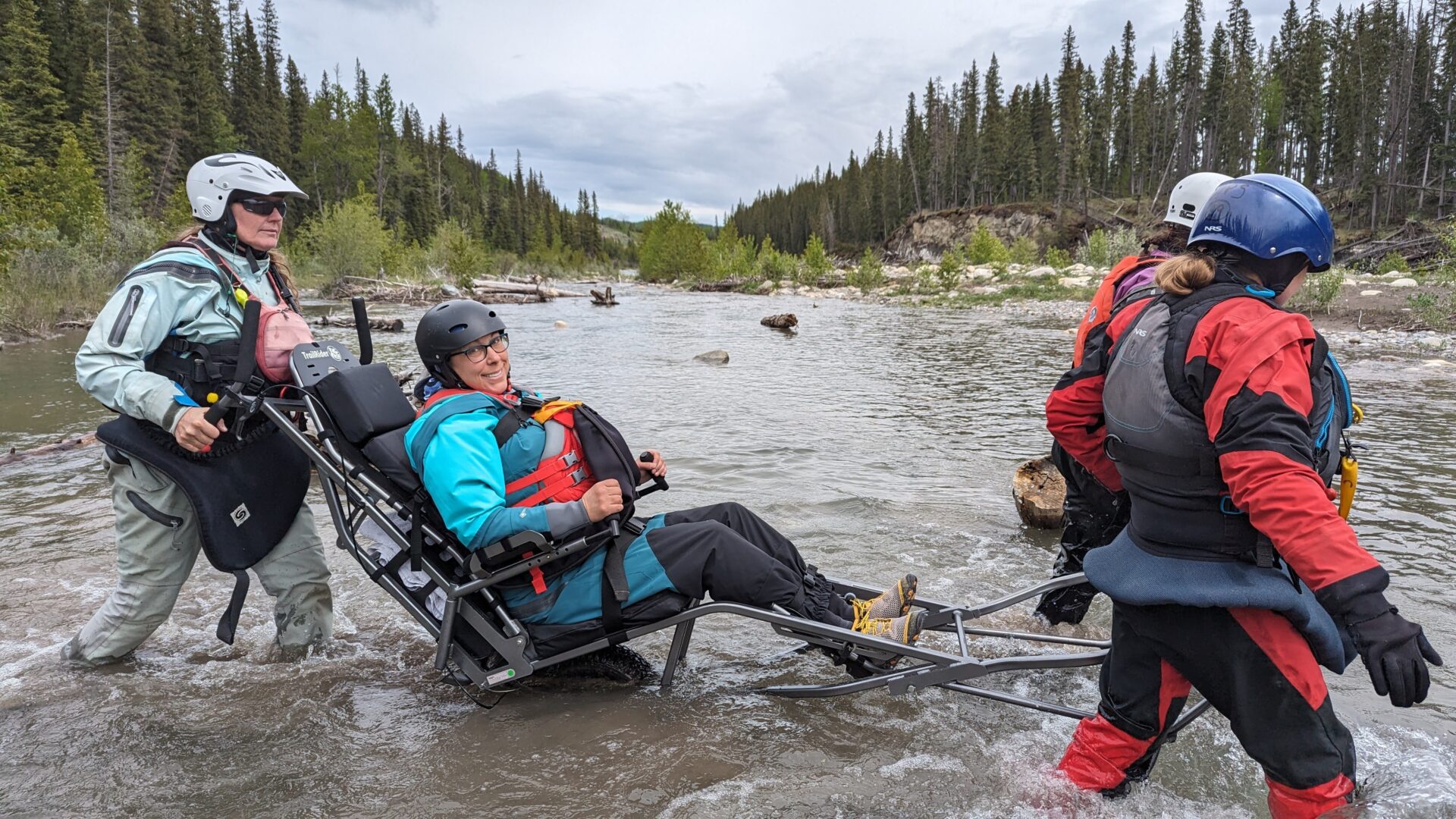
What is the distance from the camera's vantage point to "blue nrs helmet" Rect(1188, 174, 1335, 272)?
91.4 inches

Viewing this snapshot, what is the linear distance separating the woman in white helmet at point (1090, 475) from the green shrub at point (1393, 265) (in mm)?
28715

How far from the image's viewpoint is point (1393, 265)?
26.4 m

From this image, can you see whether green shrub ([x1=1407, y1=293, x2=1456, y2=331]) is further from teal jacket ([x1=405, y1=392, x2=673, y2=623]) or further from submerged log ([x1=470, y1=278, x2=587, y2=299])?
submerged log ([x1=470, y1=278, x2=587, y2=299])

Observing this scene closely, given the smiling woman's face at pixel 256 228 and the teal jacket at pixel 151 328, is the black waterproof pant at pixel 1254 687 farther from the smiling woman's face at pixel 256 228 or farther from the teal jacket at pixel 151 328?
the smiling woman's face at pixel 256 228

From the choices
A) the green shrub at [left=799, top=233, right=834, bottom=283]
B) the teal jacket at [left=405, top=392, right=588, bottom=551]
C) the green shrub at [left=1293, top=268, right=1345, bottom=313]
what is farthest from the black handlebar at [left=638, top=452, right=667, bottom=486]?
the green shrub at [left=799, top=233, right=834, bottom=283]

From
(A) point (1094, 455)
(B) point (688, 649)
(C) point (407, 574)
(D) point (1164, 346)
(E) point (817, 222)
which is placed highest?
(E) point (817, 222)

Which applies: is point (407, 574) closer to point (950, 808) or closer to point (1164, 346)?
point (950, 808)

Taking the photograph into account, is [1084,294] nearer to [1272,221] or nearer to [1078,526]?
[1078,526]

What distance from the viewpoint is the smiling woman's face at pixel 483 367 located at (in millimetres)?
3547

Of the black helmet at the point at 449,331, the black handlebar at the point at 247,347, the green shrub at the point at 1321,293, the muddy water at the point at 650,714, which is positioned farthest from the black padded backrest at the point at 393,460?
the green shrub at the point at 1321,293

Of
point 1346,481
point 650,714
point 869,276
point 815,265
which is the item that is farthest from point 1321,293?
point 815,265

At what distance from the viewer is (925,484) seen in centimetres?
808

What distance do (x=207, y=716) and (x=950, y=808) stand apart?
3.44 metres

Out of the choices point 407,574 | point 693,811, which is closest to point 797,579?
point 693,811
